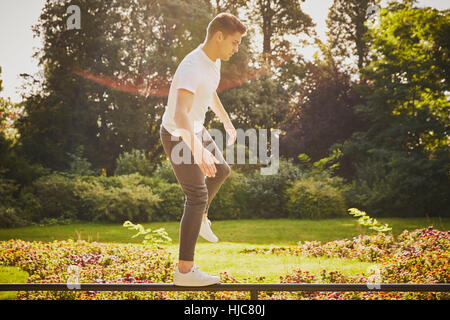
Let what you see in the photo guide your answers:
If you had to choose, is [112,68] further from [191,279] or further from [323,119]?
[191,279]

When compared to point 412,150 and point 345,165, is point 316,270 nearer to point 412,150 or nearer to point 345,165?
point 412,150

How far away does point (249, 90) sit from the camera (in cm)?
1689

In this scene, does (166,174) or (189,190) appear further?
(166,174)

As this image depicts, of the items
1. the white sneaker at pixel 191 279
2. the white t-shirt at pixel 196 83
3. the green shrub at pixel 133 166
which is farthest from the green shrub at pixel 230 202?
the white t-shirt at pixel 196 83

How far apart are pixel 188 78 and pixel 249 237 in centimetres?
604

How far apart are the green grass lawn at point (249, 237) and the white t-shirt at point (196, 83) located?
2.73 metres

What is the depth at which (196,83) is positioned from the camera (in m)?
2.51

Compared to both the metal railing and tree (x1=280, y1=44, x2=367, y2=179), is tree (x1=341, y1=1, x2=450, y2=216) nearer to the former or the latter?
tree (x1=280, y1=44, x2=367, y2=179)

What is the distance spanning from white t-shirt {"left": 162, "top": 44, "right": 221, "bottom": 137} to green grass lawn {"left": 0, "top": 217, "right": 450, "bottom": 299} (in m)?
2.73

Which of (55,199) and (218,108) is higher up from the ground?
(218,108)

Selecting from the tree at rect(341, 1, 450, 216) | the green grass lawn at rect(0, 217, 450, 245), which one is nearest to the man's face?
the green grass lawn at rect(0, 217, 450, 245)

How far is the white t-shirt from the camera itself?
8.19 feet

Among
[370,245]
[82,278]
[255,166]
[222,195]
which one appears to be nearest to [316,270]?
[370,245]

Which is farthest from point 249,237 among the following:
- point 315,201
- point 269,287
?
point 269,287
